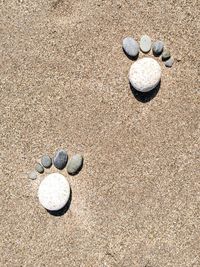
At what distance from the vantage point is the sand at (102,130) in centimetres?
236

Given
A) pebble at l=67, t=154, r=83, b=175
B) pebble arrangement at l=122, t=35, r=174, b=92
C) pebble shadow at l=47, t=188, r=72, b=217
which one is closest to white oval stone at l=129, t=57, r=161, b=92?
pebble arrangement at l=122, t=35, r=174, b=92

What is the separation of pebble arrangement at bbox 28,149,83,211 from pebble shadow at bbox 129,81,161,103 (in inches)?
16.8

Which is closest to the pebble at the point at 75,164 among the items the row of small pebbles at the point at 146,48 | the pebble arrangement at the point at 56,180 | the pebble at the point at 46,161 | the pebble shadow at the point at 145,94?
the pebble arrangement at the point at 56,180

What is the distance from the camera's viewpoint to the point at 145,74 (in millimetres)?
2291

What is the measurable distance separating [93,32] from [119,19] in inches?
5.8

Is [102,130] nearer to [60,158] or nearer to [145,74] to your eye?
[60,158]

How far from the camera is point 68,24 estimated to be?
92.7 inches

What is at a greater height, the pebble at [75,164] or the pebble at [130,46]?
the pebble at [130,46]

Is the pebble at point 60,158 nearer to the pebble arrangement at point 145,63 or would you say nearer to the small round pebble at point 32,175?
the small round pebble at point 32,175

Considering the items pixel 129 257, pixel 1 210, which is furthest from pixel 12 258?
pixel 129 257

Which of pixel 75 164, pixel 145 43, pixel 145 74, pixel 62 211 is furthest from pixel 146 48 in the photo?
pixel 62 211

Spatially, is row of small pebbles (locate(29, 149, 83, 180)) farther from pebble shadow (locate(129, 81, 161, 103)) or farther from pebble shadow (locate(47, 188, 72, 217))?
pebble shadow (locate(129, 81, 161, 103))

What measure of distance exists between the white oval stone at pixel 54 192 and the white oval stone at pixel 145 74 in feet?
2.02

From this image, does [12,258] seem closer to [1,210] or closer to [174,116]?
[1,210]
